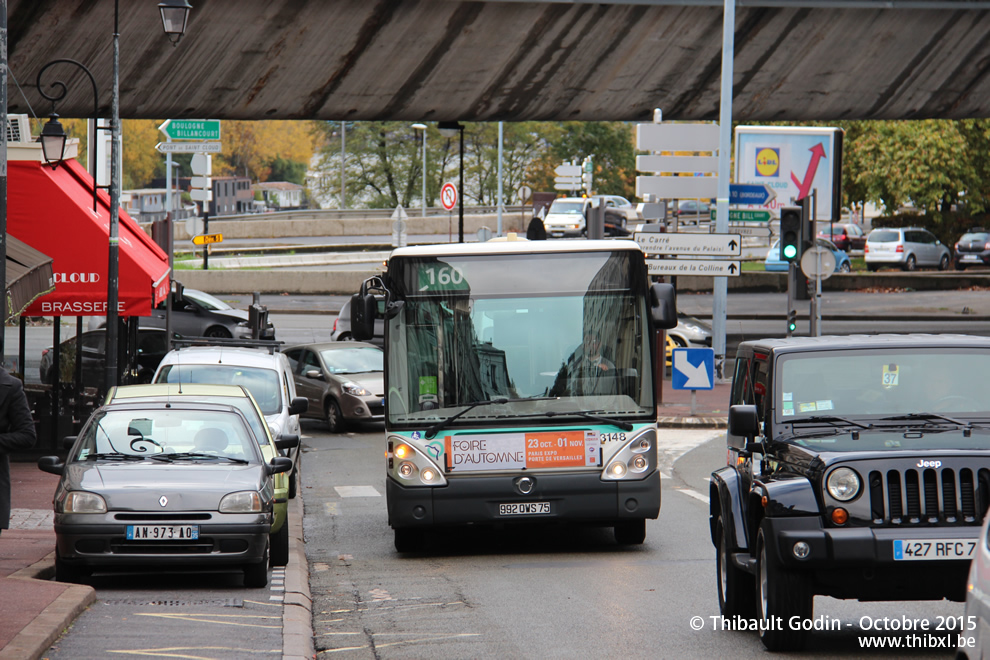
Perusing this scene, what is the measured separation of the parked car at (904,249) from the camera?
55.4m

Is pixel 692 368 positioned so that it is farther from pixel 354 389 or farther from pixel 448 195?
pixel 448 195

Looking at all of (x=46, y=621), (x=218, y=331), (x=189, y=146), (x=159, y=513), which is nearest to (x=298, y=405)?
(x=159, y=513)

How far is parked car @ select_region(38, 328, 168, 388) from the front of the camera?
23236 millimetres

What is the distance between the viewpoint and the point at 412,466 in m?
11.9

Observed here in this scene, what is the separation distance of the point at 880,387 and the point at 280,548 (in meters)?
5.48

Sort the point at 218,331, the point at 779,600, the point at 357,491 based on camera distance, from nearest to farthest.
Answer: the point at 779,600, the point at 357,491, the point at 218,331

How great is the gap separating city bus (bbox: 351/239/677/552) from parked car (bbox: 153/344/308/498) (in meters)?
5.38

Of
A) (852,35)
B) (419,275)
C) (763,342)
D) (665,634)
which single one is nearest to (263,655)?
(665,634)

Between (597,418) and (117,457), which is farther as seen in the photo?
(597,418)

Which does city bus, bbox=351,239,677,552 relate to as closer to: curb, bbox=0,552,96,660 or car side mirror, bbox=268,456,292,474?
car side mirror, bbox=268,456,292,474

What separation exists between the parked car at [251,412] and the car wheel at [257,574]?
29.7 inches

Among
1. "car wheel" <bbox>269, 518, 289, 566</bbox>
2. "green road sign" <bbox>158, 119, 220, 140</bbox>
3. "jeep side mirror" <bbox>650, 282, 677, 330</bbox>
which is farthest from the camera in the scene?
"green road sign" <bbox>158, 119, 220, 140</bbox>

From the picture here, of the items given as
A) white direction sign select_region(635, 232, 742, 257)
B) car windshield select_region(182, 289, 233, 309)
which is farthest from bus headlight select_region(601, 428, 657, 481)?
car windshield select_region(182, 289, 233, 309)

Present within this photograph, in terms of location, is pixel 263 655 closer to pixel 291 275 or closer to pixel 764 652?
pixel 764 652
